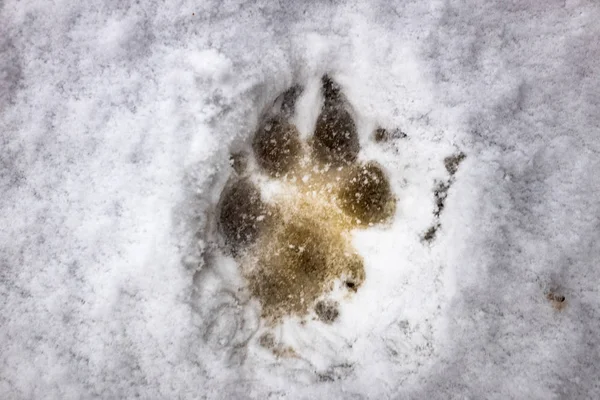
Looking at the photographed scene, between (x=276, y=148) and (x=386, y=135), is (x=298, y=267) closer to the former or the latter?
(x=276, y=148)

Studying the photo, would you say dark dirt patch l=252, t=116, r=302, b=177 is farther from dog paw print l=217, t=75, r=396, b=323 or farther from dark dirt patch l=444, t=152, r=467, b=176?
dark dirt patch l=444, t=152, r=467, b=176

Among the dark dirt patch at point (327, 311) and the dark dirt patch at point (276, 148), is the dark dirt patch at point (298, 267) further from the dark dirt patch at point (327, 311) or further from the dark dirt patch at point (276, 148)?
the dark dirt patch at point (276, 148)

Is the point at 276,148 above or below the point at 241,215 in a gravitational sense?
above

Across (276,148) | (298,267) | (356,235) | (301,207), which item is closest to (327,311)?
(298,267)

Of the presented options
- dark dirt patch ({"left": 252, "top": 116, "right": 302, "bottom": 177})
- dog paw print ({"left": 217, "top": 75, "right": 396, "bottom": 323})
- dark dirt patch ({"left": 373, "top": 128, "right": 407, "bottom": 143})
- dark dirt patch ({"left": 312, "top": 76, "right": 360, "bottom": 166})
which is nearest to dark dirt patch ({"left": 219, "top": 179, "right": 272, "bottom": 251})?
dog paw print ({"left": 217, "top": 75, "right": 396, "bottom": 323})

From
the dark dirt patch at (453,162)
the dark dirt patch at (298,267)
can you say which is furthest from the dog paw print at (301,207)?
the dark dirt patch at (453,162)
